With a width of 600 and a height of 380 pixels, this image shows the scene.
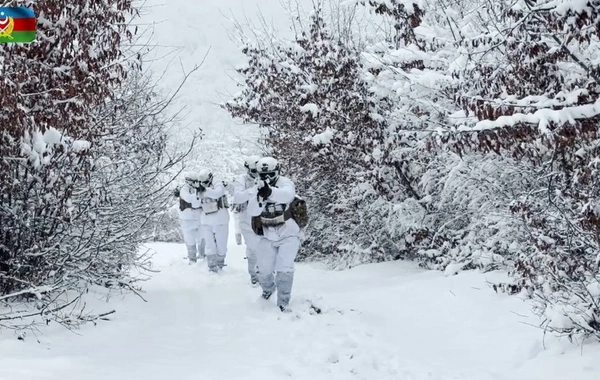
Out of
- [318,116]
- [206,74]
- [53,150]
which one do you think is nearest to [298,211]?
[53,150]

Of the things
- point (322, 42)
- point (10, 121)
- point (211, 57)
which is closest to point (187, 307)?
point (10, 121)

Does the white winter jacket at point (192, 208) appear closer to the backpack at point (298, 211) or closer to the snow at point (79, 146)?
the backpack at point (298, 211)

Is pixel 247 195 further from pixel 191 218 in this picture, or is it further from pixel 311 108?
pixel 191 218

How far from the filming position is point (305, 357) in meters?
5.77

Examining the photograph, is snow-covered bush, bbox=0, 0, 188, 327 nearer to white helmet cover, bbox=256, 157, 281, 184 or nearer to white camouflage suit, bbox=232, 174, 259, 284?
white camouflage suit, bbox=232, 174, 259, 284

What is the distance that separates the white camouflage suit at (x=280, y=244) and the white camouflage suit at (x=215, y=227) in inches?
160

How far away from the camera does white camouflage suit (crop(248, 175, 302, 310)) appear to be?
7922 mm

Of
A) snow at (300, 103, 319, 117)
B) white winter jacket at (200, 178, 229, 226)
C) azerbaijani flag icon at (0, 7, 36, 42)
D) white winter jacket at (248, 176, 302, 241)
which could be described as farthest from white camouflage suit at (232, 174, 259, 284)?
azerbaijani flag icon at (0, 7, 36, 42)

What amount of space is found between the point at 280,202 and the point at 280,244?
1.74 feet

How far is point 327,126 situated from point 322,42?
4.95ft

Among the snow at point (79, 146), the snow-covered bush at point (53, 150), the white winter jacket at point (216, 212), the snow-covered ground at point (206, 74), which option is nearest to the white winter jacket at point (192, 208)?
the white winter jacket at point (216, 212)

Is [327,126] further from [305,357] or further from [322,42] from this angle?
[305,357]

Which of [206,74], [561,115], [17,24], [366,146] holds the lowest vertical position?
[561,115]

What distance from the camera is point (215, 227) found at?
12.3 metres
